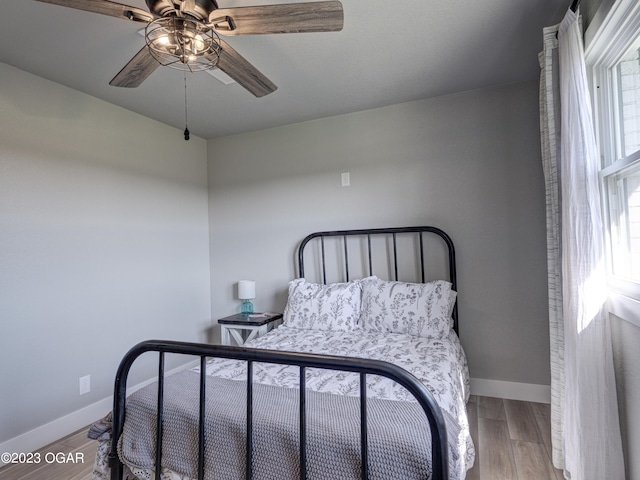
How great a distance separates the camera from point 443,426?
0.95 metres

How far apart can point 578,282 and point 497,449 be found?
3.75ft

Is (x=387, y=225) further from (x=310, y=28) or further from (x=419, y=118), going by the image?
(x=310, y=28)

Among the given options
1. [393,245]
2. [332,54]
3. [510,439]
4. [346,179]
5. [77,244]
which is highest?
[332,54]

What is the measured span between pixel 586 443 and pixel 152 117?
3.72 meters

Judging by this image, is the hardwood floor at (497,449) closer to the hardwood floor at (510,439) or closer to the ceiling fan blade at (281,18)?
the hardwood floor at (510,439)

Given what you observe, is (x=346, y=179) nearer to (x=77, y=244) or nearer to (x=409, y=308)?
(x=409, y=308)

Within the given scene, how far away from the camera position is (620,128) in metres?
1.56

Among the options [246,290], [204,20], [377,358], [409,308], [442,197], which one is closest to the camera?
[204,20]

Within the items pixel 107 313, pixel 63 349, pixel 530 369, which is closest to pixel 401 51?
pixel 530 369

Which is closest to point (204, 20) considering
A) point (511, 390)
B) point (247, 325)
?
point (247, 325)

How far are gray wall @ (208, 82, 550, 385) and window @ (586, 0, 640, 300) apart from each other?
1.03m

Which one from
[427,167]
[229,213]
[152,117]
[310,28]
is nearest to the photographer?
[310,28]

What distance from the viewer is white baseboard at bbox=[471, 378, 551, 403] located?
2.59m

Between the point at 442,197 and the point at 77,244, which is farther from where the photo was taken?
the point at 442,197
